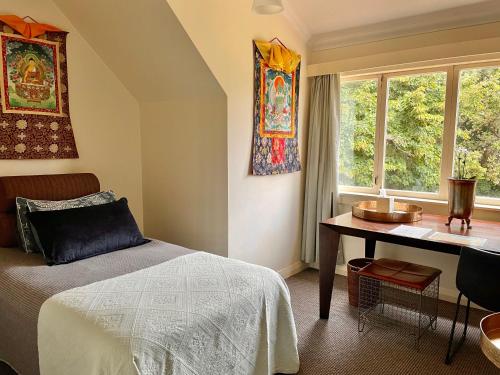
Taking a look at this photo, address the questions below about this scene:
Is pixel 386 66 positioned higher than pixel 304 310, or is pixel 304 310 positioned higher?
pixel 386 66

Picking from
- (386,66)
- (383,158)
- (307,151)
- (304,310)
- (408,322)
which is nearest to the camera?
(408,322)

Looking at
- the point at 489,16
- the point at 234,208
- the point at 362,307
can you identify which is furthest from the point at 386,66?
the point at 362,307

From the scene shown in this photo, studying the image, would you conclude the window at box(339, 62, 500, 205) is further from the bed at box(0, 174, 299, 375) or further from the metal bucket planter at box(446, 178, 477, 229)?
the bed at box(0, 174, 299, 375)

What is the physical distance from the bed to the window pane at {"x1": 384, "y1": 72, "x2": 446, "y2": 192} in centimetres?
186

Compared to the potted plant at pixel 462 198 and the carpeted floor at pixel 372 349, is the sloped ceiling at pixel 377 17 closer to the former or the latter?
the potted plant at pixel 462 198

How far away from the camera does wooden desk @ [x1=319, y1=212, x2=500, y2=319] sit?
2256 mm

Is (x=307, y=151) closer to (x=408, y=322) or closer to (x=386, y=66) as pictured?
(x=386, y=66)

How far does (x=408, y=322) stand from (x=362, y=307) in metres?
0.34

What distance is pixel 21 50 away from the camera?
2656 mm

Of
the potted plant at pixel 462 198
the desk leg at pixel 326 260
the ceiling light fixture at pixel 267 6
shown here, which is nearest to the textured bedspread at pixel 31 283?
the desk leg at pixel 326 260

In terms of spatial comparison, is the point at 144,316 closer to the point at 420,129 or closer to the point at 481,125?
the point at 420,129

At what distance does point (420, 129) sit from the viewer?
3.21 metres

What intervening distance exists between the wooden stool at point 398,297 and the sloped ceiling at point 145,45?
1.77m

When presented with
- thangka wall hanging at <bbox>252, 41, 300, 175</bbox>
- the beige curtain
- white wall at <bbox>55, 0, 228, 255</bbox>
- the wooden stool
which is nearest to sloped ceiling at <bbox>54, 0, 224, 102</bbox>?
white wall at <bbox>55, 0, 228, 255</bbox>
